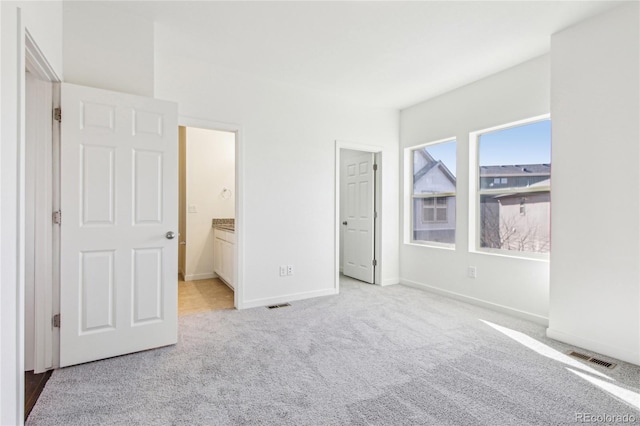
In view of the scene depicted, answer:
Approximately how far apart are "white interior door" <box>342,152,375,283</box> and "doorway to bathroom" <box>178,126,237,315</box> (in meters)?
1.91

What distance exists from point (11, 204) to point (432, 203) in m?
4.30

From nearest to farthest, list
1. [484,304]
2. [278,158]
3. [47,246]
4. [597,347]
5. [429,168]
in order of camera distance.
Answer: [47,246] < [597,347] < [484,304] < [278,158] < [429,168]

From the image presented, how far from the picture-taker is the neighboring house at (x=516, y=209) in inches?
130

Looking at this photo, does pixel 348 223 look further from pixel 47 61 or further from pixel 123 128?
pixel 47 61

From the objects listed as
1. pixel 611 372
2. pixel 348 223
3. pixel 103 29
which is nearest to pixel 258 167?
pixel 103 29

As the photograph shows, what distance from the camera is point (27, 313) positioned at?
2.21m

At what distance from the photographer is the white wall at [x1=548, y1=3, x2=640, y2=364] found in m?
2.39

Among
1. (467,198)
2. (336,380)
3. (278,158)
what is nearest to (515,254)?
(467,198)

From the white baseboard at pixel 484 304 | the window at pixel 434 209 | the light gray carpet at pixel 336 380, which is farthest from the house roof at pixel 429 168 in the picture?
the light gray carpet at pixel 336 380

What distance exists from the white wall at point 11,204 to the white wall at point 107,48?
2.73ft

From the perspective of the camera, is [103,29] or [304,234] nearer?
[103,29]

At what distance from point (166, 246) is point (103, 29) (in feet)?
5.86

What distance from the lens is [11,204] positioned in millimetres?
1483

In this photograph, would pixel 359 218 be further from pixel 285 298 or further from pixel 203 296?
pixel 203 296
